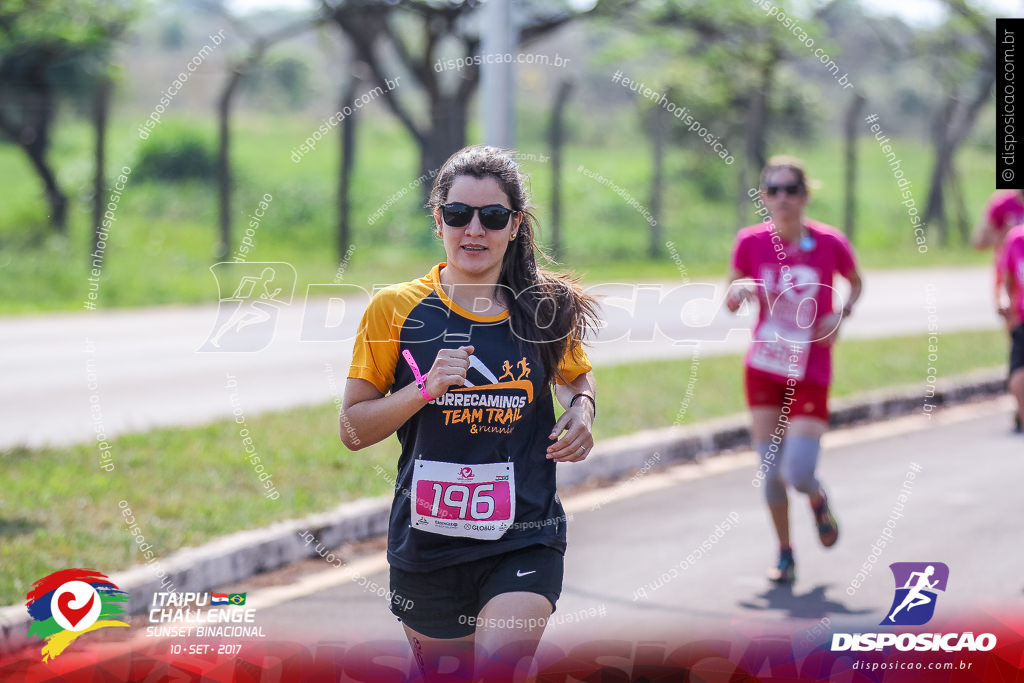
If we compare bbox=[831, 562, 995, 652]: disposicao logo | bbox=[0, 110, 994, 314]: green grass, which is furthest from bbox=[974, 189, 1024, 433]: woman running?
bbox=[0, 110, 994, 314]: green grass

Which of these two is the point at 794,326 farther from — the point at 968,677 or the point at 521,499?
the point at 521,499

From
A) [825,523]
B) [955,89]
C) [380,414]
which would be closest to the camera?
[380,414]

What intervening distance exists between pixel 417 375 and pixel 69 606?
2.08m

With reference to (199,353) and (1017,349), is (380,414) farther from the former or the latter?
(199,353)

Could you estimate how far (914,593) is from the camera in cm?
503

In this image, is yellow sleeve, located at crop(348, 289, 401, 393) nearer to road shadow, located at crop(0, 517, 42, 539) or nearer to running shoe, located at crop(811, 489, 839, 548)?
road shadow, located at crop(0, 517, 42, 539)

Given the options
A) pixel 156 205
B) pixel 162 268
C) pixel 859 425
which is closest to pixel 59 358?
pixel 162 268

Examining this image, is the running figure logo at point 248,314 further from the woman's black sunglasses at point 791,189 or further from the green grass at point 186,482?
the woman's black sunglasses at point 791,189

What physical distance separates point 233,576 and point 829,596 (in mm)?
2517

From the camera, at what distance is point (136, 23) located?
21.2 meters

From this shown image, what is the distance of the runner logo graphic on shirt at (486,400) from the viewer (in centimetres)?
323

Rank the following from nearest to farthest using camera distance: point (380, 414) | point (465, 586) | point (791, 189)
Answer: point (380, 414) → point (465, 586) → point (791, 189)

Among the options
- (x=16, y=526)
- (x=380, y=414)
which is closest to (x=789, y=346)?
(x=380, y=414)

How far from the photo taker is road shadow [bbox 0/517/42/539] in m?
5.40
